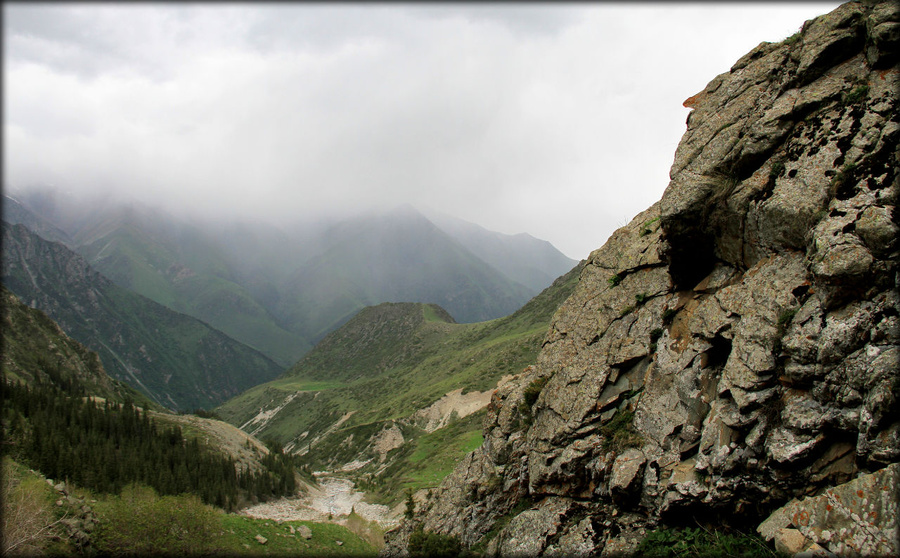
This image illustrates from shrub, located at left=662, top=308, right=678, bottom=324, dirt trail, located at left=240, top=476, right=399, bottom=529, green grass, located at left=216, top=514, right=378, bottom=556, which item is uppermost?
shrub, located at left=662, top=308, right=678, bottom=324

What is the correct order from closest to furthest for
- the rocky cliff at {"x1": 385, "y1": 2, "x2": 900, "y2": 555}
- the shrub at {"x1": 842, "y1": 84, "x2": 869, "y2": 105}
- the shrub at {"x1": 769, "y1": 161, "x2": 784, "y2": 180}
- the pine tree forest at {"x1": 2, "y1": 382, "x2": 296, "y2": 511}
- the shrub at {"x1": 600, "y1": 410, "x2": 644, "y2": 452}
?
the rocky cliff at {"x1": 385, "y1": 2, "x2": 900, "y2": 555} < the shrub at {"x1": 842, "y1": 84, "x2": 869, "y2": 105} < the shrub at {"x1": 769, "y1": 161, "x2": 784, "y2": 180} < the shrub at {"x1": 600, "y1": 410, "x2": 644, "y2": 452} < the pine tree forest at {"x1": 2, "y1": 382, "x2": 296, "y2": 511}

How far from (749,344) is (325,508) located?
72.4 m

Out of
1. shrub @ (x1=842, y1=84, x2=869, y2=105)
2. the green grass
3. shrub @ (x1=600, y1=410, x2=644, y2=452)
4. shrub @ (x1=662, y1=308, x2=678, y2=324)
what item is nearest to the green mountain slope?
the green grass

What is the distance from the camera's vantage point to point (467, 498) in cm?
2189

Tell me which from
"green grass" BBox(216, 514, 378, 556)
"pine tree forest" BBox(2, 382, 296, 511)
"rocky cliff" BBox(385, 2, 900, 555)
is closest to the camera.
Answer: "rocky cliff" BBox(385, 2, 900, 555)

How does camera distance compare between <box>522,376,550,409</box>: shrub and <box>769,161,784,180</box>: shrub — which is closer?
<box>769,161,784,180</box>: shrub

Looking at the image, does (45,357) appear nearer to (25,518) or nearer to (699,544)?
(25,518)

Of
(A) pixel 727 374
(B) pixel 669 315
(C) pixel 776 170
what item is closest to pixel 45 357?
(B) pixel 669 315

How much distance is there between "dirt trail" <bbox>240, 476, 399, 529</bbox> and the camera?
55531 mm

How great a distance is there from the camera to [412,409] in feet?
350

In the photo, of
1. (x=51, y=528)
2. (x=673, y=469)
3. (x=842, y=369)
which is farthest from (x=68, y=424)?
(x=842, y=369)

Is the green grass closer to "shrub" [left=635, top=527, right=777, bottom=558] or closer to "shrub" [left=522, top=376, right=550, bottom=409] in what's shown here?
"shrub" [left=522, top=376, right=550, bottom=409]

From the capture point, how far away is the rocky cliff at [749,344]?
9805mm

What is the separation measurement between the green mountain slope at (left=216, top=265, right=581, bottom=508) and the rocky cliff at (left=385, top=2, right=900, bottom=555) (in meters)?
43.2
